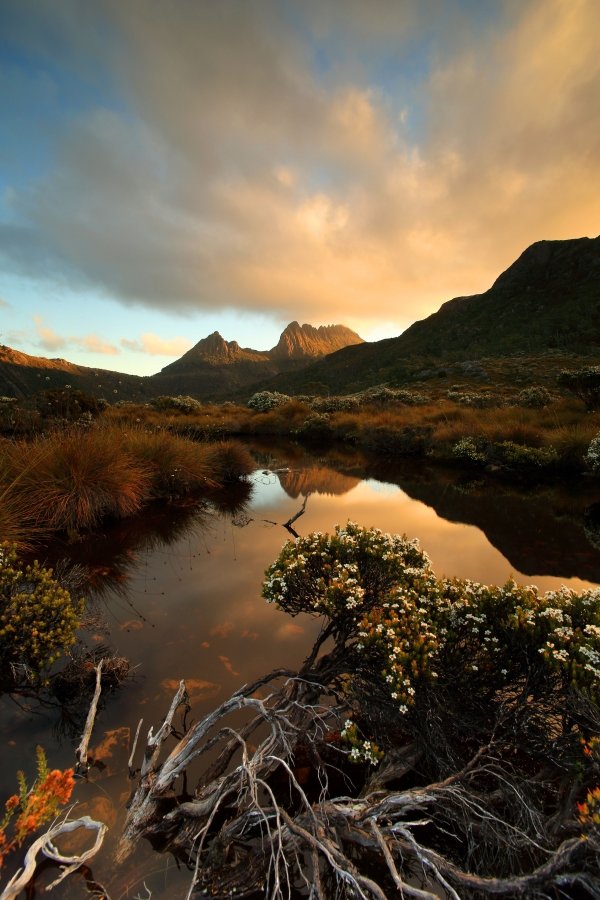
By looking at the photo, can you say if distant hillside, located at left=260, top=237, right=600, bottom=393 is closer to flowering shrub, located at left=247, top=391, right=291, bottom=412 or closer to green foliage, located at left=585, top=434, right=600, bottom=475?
flowering shrub, located at left=247, top=391, right=291, bottom=412

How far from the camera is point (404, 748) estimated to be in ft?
11.0

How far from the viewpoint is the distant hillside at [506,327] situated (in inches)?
2876

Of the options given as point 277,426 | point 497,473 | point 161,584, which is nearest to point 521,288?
point 277,426

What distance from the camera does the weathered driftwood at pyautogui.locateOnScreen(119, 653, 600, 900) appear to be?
6.96 feet

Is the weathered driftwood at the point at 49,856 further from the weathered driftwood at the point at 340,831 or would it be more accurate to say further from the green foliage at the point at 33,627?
the green foliage at the point at 33,627

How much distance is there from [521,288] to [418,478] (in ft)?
348

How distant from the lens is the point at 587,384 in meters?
24.5

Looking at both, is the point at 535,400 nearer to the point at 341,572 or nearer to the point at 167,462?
the point at 167,462

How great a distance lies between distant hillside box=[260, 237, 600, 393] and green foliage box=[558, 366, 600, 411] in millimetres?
43765

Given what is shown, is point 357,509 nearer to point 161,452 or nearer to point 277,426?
point 161,452

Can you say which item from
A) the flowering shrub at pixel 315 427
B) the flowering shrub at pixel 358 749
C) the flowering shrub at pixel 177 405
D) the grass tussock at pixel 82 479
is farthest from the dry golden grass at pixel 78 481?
the flowering shrub at pixel 177 405

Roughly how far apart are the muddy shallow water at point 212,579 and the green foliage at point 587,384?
39.2 feet

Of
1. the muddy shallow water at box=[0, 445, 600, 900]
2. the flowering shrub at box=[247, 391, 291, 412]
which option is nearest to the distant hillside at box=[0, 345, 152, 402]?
the flowering shrub at box=[247, 391, 291, 412]

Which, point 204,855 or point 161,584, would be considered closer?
point 204,855
